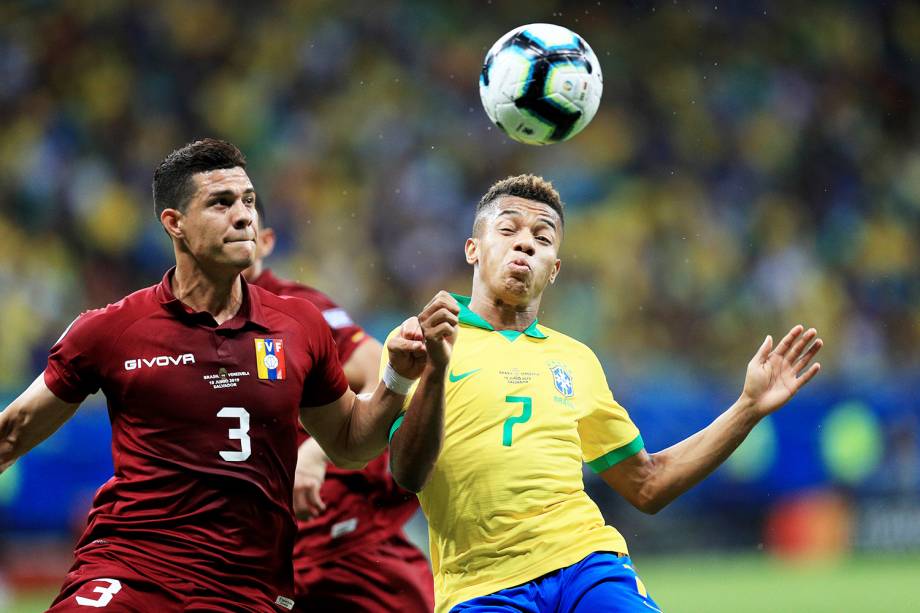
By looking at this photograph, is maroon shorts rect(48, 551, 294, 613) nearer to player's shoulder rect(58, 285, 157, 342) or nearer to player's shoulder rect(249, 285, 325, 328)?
player's shoulder rect(58, 285, 157, 342)

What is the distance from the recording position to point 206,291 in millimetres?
4668

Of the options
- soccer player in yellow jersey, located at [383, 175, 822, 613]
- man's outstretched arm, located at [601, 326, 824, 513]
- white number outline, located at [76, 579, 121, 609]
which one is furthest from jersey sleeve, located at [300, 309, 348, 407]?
man's outstretched arm, located at [601, 326, 824, 513]

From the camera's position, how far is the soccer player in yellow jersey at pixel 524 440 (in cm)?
450

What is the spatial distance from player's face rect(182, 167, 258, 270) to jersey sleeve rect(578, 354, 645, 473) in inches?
57.0

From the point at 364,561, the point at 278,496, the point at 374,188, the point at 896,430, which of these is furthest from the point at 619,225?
the point at 278,496

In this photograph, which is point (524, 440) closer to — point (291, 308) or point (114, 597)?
point (291, 308)

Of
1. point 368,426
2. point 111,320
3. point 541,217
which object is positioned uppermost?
point 541,217

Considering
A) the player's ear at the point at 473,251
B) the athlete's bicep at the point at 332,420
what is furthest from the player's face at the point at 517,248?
the athlete's bicep at the point at 332,420

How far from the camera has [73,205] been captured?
14297mm

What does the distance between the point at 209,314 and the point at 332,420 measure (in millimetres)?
619

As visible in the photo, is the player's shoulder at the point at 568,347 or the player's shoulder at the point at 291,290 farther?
the player's shoulder at the point at 291,290

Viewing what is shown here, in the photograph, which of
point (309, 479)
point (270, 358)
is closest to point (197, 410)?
point (270, 358)

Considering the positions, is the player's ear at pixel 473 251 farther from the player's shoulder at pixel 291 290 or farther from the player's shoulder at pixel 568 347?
the player's shoulder at pixel 291 290

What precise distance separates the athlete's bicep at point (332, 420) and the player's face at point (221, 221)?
2.02 feet
